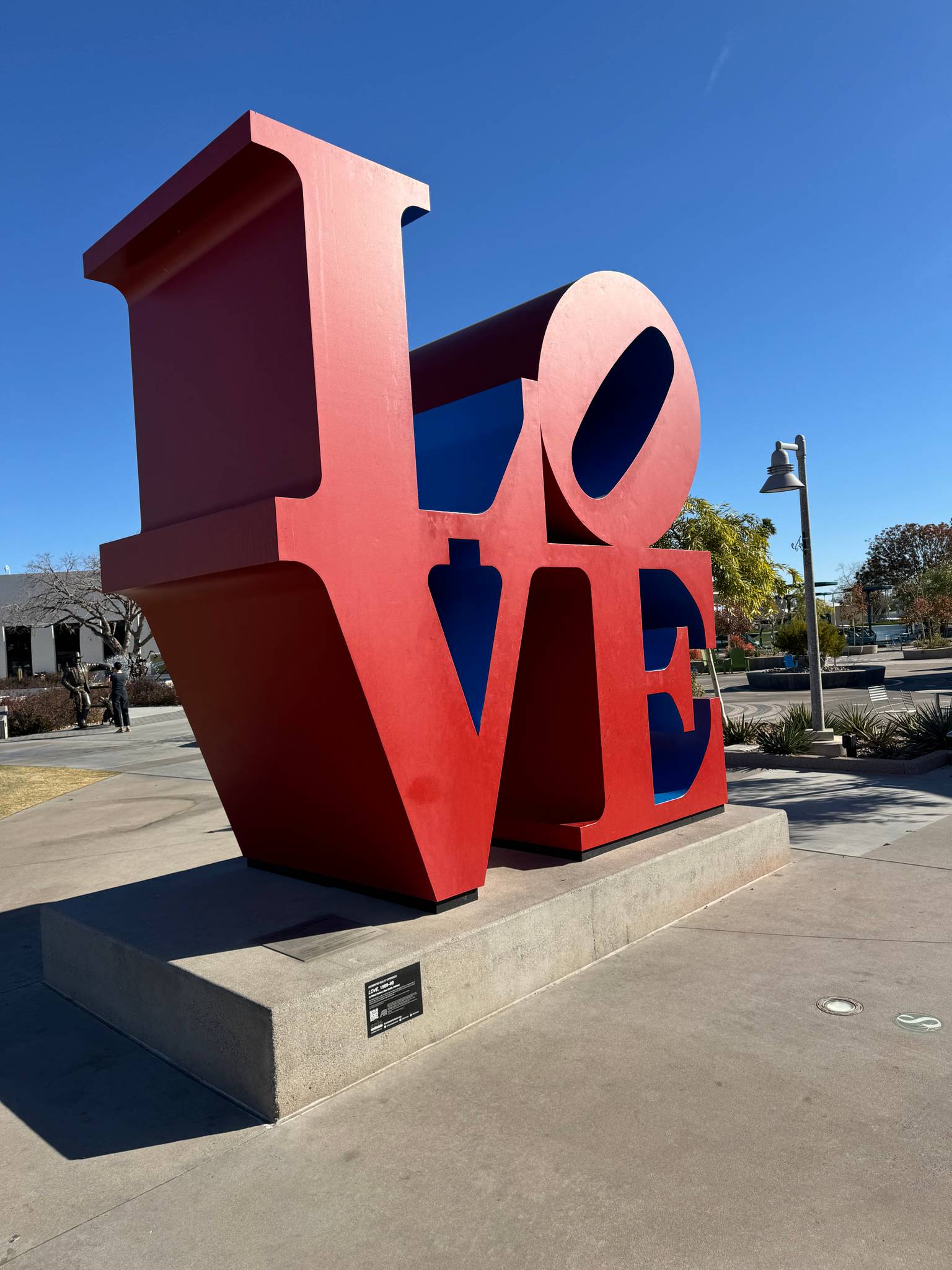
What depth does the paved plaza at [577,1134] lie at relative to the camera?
10.0 feet

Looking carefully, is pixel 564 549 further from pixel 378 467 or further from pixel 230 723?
pixel 230 723

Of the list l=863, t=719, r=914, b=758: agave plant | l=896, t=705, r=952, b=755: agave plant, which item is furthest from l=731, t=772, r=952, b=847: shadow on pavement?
l=896, t=705, r=952, b=755: agave plant

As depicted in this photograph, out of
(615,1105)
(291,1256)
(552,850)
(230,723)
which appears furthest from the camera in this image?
(552,850)

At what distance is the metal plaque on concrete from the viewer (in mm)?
4285

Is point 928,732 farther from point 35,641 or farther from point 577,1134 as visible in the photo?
point 35,641

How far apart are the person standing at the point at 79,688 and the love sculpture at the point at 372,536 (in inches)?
925

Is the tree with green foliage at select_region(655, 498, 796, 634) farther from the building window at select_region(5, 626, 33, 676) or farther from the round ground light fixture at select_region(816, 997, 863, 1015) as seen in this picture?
the building window at select_region(5, 626, 33, 676)

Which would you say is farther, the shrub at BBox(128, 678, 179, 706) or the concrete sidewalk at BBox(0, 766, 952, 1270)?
the shrub at BBox(128, 678, 179, 706)

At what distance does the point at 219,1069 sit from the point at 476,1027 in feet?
4.30

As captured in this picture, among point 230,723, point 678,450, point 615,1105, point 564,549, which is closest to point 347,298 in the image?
point 564,549

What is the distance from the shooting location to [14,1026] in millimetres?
5156

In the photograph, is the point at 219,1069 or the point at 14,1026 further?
the point at 14,1026

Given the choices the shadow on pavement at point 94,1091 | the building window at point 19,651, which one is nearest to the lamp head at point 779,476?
the shadow on pavement at point 94,1091

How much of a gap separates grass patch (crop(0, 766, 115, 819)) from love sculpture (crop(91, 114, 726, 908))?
29.1 ft
